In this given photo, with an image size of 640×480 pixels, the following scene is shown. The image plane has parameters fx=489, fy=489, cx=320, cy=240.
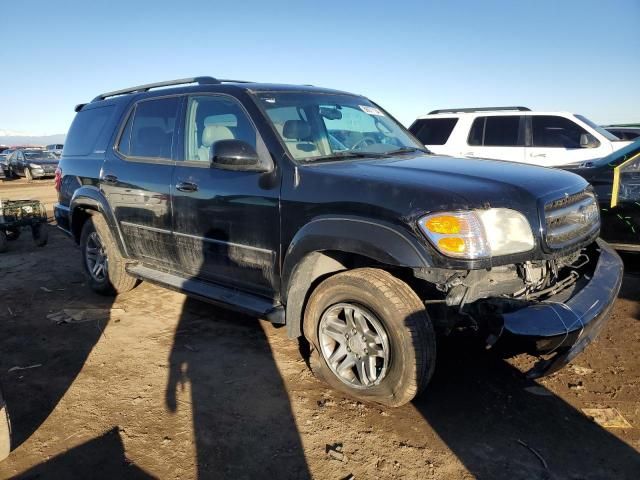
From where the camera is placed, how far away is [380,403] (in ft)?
9.96

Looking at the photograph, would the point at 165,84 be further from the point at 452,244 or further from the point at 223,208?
the point at 452,244

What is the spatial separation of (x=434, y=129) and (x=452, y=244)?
24.2ft

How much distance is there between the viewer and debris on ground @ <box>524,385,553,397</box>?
3.16m

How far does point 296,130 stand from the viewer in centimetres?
352

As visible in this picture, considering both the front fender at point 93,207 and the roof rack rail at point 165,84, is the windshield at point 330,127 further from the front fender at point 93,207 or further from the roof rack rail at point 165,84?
the front fender at point 93,207

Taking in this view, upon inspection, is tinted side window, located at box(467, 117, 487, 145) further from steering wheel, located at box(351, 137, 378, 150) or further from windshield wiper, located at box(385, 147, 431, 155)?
steering wheel, located at box(351, 137, 378, 150)

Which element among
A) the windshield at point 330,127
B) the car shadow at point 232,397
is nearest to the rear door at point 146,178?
the car shadow at point 232,397

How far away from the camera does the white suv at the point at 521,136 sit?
8438 millimetres

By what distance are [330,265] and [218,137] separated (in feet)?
4.56

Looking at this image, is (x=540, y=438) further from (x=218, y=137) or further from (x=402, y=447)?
(x=218, y=137)

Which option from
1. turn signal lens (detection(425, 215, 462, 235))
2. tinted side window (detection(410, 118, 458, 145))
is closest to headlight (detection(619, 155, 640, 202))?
turn signal lens (detection(425, 215, 462, 235))

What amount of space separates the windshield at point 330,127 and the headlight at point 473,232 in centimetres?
112

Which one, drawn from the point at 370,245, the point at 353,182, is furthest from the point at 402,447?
the point at 353,182

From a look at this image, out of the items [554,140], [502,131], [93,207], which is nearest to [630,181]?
[554,140]
